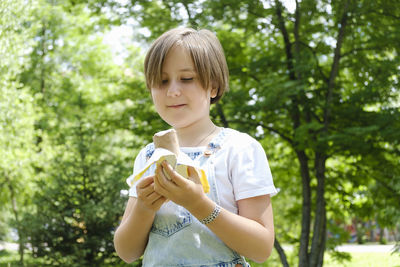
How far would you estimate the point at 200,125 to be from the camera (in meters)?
1.50

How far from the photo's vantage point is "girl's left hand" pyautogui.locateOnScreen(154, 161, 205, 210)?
1175mm

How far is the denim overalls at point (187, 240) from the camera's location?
1335 millimetres

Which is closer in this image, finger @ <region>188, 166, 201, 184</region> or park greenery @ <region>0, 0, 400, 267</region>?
finger @ <region>188, 166, 201, 184</region>

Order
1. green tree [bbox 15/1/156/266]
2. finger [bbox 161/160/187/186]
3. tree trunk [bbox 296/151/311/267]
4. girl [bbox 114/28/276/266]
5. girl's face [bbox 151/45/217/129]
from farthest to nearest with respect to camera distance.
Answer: green tree [bbox 15/1/156/266] → tree trunk [bbox 296/151/311/267] → girl's face [bbox 151/45/217/129] → girl [bbox 114/28/276/266] → finger [bbox 161/160/187/186]

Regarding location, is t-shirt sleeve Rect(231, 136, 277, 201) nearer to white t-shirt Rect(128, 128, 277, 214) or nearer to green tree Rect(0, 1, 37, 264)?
white t-shirt Rect(128, 128, 277, 214)

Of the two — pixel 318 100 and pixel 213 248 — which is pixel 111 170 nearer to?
pixel 318 100

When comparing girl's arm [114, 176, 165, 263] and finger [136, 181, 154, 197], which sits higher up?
finger [136, 181, 154, 197]

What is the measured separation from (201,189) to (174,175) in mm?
100

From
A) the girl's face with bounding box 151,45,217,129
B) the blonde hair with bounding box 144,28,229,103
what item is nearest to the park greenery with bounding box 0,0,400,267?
the blonde hair with bounding box 144,28,229,103

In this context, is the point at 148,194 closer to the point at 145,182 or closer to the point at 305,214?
the point at 145,182

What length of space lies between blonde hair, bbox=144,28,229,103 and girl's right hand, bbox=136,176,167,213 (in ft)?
1.18

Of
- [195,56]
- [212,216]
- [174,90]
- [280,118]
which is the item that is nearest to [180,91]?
[174,90]

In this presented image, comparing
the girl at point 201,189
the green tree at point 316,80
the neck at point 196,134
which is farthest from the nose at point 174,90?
the green tree at point 316,80

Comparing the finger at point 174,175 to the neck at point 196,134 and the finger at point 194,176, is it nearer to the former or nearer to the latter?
the finger at point 194,176
